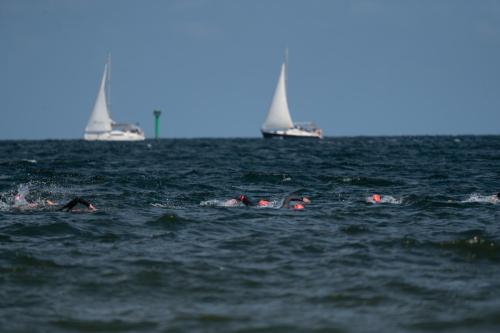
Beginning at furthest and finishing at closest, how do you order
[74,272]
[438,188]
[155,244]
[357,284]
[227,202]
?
[438,188], [227,202], [155,244], [74,272], [357,284]

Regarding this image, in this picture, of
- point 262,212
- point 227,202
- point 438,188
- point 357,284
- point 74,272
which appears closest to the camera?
point 357,284

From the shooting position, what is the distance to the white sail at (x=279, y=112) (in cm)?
11156

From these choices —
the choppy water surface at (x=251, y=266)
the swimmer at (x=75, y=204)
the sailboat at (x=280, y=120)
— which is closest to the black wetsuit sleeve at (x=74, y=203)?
the swimmer at (x=75, y=204)

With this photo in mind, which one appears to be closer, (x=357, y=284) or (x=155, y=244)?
(x=357, y=284)

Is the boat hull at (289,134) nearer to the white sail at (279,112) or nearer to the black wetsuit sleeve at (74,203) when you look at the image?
the white sail at (279,112)

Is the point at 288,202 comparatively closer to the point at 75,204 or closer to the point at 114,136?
the point at 75,204

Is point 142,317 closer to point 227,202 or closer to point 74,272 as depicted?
point 74,272

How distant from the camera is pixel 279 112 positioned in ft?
377

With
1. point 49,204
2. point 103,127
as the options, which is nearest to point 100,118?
point 103,127

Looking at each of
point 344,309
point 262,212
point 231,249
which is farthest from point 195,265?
point 262,212

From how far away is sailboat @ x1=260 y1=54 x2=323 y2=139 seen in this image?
111562 mm

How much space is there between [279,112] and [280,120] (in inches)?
59.7

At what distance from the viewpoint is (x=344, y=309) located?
341 inches

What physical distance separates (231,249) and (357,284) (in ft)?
9.79
